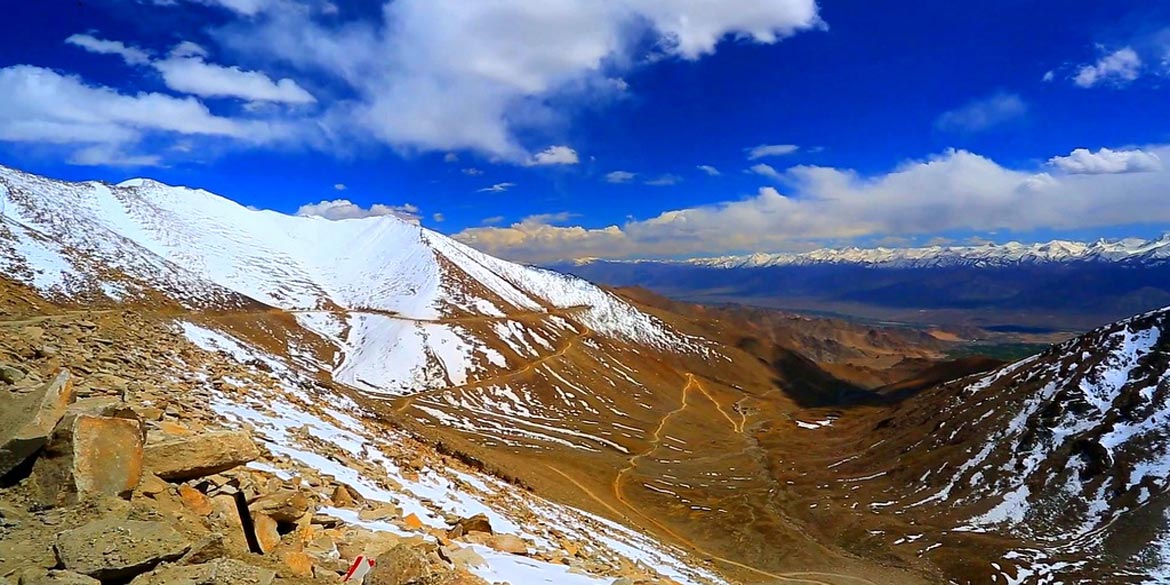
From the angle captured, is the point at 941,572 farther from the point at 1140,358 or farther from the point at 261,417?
the point at 261,417

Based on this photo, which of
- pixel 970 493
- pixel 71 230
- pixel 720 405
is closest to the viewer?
pixel 970 493

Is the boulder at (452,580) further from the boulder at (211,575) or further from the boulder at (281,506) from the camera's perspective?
the boulder at (281,506)

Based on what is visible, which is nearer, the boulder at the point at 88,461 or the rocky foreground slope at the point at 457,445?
the boulder at the point at 88,461

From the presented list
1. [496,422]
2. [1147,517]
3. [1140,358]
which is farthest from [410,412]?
[1140,358]

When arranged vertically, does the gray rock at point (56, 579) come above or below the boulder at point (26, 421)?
below

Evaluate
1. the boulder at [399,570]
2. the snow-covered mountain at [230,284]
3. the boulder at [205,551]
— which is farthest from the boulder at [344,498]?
the snow-covered mountain at [230,284]

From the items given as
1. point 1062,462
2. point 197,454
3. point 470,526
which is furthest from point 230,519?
point 1062,462

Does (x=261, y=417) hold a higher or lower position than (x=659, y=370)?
higher
